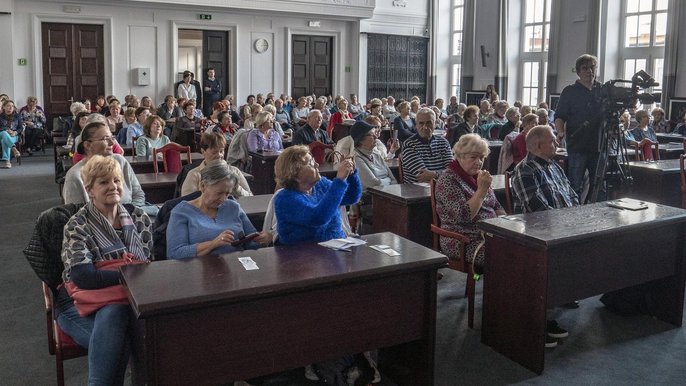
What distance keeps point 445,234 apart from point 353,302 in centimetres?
138

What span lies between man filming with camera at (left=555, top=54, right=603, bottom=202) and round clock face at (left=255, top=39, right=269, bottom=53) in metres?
10.6

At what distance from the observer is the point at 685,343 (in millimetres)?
3773

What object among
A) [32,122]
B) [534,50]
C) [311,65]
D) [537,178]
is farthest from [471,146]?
[311,65]

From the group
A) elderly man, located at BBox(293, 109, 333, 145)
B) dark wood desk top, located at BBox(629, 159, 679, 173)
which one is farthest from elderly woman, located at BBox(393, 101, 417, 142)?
dark wood desk top, located at BBox(629, 159, 679, 173)

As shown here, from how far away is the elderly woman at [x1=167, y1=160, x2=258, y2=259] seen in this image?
2904mm

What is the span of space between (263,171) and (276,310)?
14.9 feet

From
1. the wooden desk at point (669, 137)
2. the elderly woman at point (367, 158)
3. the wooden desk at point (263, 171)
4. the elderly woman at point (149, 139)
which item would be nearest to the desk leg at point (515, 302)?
the elderly woman at point (367, 158)

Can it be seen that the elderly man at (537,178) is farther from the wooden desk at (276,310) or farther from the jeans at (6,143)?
the jeans at (6,143)

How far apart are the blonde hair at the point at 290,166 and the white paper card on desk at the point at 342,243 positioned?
328mm

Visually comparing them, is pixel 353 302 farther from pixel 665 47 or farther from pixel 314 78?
pixel 314 78

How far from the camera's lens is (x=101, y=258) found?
278 cm

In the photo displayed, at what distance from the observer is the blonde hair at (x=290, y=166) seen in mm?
3139

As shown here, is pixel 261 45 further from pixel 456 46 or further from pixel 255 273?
pixel 255 273

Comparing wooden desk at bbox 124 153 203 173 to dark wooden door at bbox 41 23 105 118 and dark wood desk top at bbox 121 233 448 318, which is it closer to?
dark wood desk top at bbox 121 233 448 318
